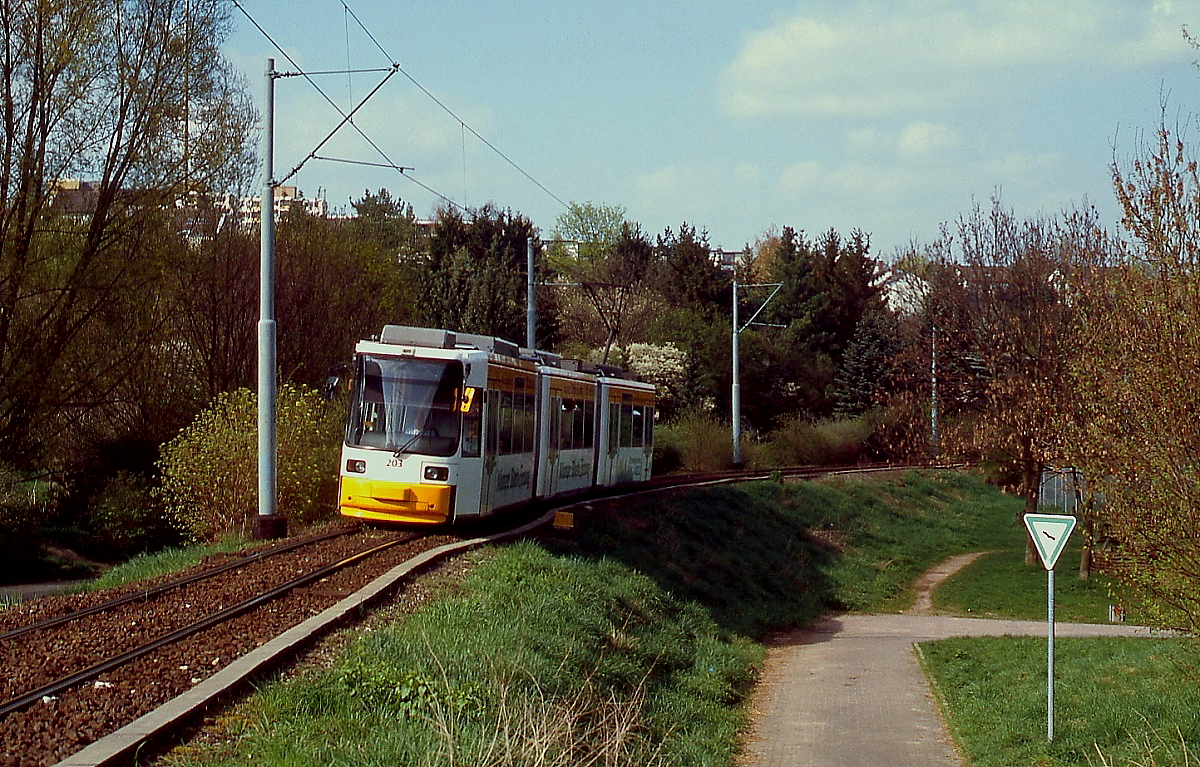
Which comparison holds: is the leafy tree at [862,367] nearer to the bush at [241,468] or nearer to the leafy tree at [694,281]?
the leafy tree at [694,281]

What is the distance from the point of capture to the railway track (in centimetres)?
831

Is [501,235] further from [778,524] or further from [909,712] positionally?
[909,712]

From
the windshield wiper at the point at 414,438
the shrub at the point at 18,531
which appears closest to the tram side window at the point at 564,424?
the windshield wiper at the point at 414,438

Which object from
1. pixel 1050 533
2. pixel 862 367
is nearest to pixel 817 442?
pixel 862 367

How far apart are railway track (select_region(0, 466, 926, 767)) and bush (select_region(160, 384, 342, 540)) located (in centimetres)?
462

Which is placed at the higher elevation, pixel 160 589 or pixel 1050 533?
pixel 1050 533

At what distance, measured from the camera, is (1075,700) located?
1622cm

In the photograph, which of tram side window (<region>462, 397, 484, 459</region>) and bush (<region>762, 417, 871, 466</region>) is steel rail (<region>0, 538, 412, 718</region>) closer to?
tram side window (<region>462, 397, 484, 459</region>)

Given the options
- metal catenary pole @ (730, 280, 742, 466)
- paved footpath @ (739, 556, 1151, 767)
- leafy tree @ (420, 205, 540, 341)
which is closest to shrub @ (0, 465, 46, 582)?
paved footpath @ (739, 556, 1151, 767)

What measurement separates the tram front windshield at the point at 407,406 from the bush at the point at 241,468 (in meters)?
3.81

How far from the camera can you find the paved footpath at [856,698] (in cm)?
1538

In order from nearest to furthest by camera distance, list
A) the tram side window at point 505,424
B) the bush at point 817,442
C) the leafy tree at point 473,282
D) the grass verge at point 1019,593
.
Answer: the tram side window at point 505,424 → the grass verge at point 1019,593 → the bush at point 817,442 → the leafy tree at point 473,282

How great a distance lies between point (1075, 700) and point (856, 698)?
339cm

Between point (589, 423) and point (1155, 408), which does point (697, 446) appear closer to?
point (589, 423)
